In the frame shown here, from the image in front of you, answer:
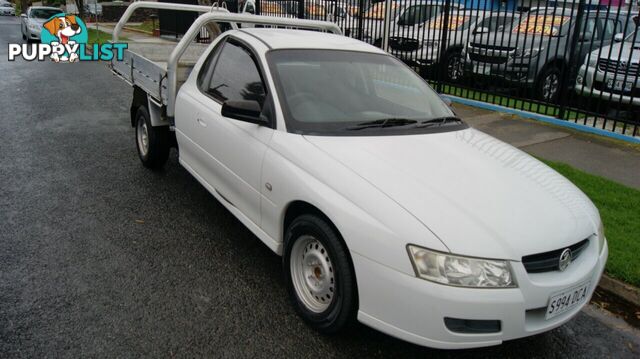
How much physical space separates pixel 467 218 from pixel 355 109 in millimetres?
1383

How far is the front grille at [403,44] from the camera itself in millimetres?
11211

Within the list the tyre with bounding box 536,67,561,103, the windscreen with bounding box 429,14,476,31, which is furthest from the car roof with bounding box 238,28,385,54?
the windscreen with bounding box 429,14,476,31

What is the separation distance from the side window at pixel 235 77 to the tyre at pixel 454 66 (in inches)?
266

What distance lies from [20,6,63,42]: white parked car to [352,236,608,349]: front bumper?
73.9 ft

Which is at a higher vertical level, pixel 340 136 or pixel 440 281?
pixel 340 136

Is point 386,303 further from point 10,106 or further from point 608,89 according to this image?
point 10,106

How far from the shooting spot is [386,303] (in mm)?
2615

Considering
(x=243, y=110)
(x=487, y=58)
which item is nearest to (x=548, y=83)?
(x=487, y=58)

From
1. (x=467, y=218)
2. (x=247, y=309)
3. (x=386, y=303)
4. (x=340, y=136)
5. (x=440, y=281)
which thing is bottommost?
(x=247, y=309)

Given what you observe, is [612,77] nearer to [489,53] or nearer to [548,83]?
[548,83]

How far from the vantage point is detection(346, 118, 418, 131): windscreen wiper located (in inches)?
139

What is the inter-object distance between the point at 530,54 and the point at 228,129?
6.35 meters

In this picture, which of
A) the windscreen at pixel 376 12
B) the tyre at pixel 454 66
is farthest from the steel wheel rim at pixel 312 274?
the windscreen at pixel 376 12

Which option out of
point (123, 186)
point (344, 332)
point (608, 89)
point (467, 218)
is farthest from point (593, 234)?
point (608, 89)
